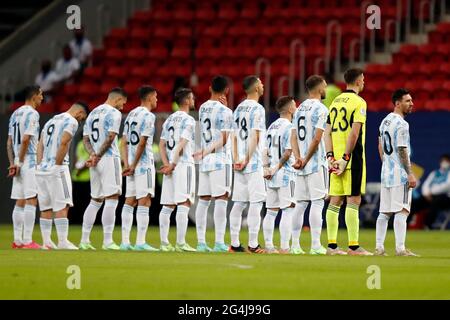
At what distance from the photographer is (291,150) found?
19.9m

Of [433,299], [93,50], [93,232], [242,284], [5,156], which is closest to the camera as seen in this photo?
[433,299]

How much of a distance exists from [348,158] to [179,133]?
3.06m

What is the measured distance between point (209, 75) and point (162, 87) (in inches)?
47.4

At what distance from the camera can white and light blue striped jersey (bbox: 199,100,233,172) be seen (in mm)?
20016

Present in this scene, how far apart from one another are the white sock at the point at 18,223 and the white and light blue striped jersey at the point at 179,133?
261 centimetres

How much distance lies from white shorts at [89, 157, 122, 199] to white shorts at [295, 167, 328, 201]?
2.82m

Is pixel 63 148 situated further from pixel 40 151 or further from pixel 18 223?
pixel 18 223

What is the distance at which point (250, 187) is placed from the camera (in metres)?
20.0

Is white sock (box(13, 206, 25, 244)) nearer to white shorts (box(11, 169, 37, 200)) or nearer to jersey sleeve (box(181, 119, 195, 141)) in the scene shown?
white shorts (box(11, 169, 37, 200))

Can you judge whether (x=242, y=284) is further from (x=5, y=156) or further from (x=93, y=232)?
(x=5, y=156)

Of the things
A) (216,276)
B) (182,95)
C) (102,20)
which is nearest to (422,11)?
(102,20)

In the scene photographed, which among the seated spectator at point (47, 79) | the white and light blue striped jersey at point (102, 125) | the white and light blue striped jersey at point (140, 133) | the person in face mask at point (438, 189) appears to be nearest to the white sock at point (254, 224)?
the white and light blue striped jersey at point (140, 133)

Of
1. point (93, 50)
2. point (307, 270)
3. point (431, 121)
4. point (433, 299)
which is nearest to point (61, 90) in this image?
point (93, 50)

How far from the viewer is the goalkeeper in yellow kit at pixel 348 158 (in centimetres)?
1870
